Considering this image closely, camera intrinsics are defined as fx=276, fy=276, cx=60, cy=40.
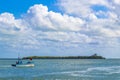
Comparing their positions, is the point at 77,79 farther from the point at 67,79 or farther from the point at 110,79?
the point at 110,79

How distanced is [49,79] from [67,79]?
385cm

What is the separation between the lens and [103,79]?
186 ft

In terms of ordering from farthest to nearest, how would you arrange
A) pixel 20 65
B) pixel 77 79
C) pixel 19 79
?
pixel 20 65
pixel 19 79
pixel 77 79

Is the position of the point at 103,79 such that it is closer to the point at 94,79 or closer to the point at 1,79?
the point at 94,79

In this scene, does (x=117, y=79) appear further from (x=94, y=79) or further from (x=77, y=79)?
(x=77, y=79)

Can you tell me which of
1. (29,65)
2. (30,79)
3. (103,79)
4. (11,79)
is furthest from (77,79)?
(29,65)

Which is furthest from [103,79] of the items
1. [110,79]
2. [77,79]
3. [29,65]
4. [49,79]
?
[29,65]

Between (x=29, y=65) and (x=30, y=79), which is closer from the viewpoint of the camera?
(x=30, y=79)

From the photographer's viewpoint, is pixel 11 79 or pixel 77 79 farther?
pixel 11 79

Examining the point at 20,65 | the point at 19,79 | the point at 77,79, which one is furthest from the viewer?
the point at 20,65

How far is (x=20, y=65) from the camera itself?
360 ft

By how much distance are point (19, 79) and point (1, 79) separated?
4297 millimetres

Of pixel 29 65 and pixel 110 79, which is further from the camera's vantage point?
pixel 29 65

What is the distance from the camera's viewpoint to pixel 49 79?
187 feet
